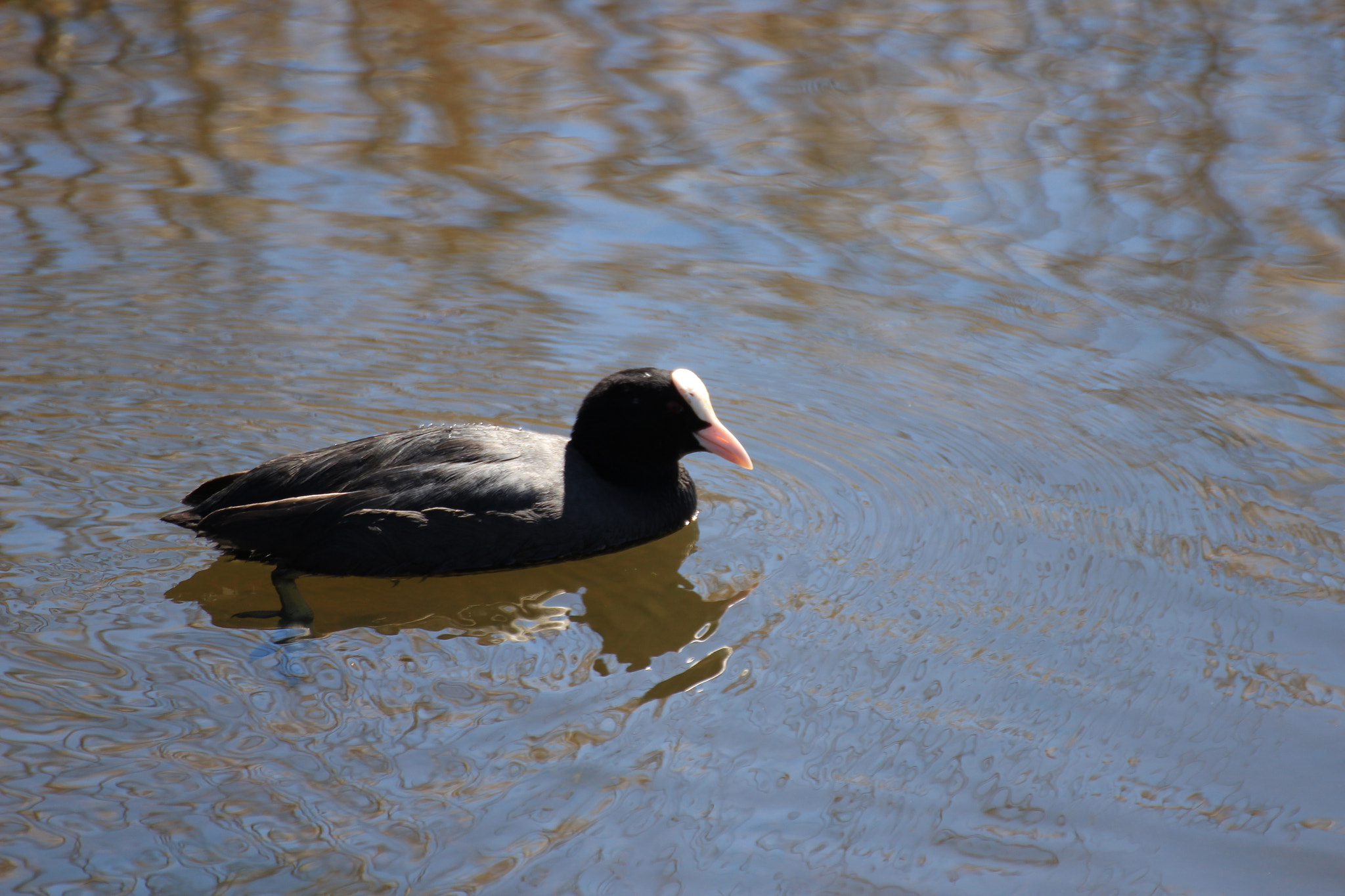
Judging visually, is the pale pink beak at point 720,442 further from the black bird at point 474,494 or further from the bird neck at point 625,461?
the bird neck at point 625,461

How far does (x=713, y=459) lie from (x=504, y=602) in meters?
1.28

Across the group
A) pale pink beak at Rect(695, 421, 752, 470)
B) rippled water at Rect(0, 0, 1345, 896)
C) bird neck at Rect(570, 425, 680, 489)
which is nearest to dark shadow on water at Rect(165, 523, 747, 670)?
rippled water at Rect(0, 0, 1345, 896)

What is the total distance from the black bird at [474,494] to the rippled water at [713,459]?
113 millimetres

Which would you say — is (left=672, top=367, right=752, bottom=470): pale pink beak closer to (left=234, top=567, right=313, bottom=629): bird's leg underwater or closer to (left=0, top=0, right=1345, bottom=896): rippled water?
(left=0, top=0, right=1345, bottom=896): rippled water

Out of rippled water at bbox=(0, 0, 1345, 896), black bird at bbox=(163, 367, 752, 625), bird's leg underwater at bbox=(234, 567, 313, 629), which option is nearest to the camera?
rippled water at bbox=(0, 0, 1345, 896)

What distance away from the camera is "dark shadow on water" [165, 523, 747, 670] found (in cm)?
353

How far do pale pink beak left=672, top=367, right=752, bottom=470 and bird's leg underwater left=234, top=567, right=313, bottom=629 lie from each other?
50.4 inches

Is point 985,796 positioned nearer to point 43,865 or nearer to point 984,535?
point 984,535

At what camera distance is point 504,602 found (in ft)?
12.0

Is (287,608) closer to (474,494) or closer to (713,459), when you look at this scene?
(474,494)

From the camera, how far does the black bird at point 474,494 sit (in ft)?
11.9

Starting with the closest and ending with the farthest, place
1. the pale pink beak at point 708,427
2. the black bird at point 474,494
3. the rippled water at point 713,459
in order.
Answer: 1. the rippled water at point 713,459
2. the black bird at point 474,494
3. the pale pink beak at point 708,427

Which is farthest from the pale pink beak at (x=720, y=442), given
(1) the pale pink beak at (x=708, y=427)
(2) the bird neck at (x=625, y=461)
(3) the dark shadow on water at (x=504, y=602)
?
(3) the dark shadow on water at (x=504, y=602)

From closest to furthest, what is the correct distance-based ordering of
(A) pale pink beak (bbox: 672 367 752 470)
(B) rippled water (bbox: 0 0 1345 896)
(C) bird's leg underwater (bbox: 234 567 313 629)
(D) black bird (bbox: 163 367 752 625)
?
(B) rippled water (bbox: 0 0 1345 896) < (C) bird's leg underwater (bbox: 234 567 313 629) < (D) black bird (bbox: 163 367 752 625) < (A) pale pink beak (bbox: 672 367 752 470)
